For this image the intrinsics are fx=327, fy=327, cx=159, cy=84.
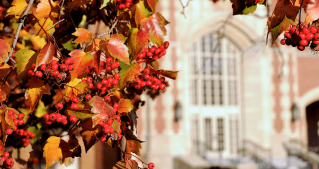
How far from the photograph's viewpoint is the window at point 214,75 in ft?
37.6

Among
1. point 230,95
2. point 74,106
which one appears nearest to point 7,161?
point 74,106

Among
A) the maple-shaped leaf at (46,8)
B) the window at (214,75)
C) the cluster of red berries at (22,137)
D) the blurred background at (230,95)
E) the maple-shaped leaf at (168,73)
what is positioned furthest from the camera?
the window at (214,75)

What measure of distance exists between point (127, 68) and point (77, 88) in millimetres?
200

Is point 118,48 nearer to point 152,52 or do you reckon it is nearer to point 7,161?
point 152,52

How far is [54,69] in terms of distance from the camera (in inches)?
41.1

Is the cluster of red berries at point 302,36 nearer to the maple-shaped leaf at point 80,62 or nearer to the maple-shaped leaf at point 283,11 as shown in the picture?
the maple-shaped leaf at point 283,11

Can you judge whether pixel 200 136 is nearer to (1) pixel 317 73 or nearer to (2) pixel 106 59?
(1) pixel 317 73

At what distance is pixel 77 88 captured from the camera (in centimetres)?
118

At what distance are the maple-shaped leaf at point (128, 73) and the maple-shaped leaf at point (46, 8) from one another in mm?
451

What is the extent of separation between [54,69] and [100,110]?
0.20 meters

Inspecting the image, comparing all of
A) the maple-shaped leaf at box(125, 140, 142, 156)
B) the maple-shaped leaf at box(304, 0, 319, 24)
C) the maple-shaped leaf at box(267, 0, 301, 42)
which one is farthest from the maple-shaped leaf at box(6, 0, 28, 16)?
the maple-shaped leaf at box(304, 0, 319, 24)

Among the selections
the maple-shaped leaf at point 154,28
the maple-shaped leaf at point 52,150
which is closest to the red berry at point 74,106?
the maple-shaped leaf at point 52,150

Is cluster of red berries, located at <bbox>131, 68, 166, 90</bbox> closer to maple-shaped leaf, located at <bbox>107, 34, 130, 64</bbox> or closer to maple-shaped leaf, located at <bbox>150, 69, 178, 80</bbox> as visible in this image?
maple-shaped leaf, located at <bbox>150, 69, 178, 80</bbox>

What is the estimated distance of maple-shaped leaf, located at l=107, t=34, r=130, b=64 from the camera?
44.4 inches
